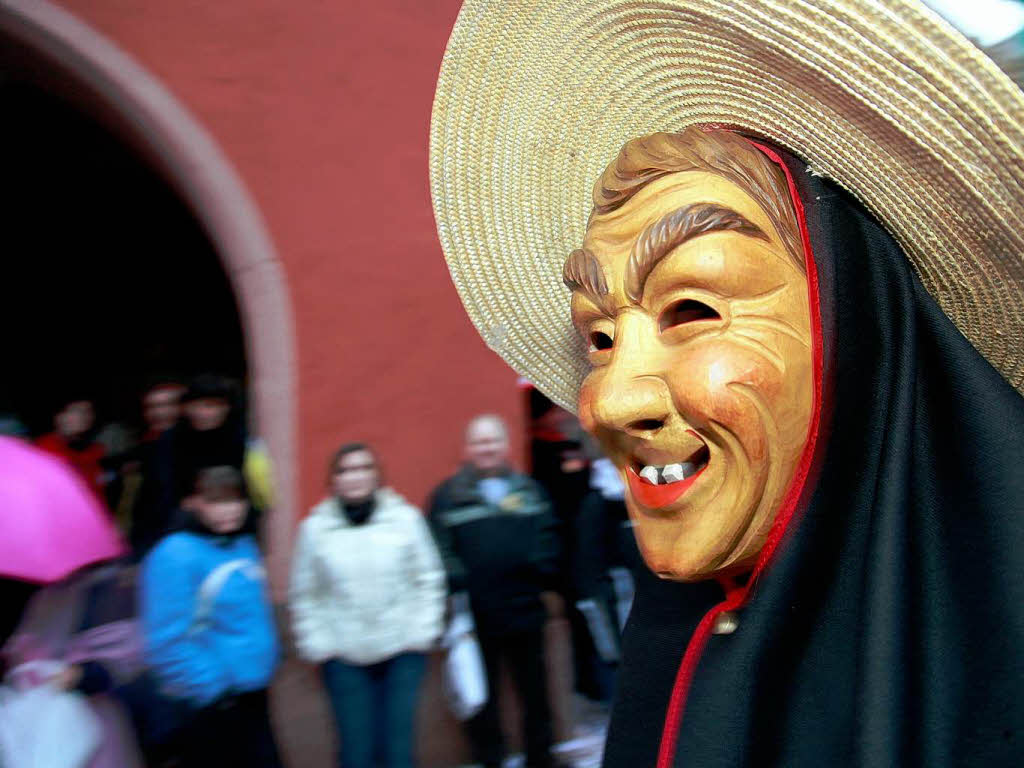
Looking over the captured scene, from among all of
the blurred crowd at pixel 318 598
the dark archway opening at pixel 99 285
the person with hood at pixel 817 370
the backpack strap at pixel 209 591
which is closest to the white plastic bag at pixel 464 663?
the blurred crowd at pixel 318 598

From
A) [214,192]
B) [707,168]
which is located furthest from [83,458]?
[707,168]

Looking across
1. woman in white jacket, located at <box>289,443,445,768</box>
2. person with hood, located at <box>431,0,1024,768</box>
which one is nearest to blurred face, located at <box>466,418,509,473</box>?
woman in white jacket, located at <box>289,443,445,768</box>

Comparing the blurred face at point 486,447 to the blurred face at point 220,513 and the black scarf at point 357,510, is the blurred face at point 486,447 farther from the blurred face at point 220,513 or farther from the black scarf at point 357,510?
the blurred face at point 220,513

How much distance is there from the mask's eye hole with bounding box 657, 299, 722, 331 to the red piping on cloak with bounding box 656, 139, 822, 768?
0.50 ft

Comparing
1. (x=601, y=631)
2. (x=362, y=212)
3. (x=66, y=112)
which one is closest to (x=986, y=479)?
(x=601, y=631)

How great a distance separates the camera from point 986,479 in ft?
4.41

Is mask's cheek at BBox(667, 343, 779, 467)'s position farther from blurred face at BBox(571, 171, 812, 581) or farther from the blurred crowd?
the blurred crowd

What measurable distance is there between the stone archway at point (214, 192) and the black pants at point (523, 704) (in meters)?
1.25

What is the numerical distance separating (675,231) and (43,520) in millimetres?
1665

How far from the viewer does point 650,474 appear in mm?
1517

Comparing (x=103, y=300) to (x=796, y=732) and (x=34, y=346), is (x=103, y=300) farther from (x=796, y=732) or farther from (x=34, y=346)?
(x=796, y=732)

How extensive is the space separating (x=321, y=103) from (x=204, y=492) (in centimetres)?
253

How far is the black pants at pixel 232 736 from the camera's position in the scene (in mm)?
3578

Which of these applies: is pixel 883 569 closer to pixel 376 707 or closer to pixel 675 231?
pixel 675 231
